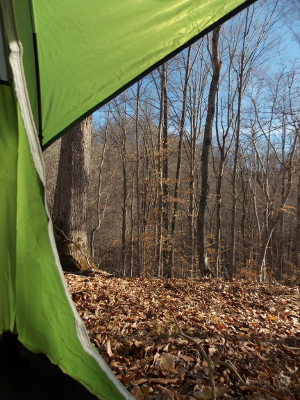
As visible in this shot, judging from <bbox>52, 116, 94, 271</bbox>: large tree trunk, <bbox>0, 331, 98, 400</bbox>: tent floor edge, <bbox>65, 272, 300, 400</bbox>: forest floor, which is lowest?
<bbox>65, 272, 300, 400</bbox>: forest floor

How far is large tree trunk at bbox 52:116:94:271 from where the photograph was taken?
4.73m

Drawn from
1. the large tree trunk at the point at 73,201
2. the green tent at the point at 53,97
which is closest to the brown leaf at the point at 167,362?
the green tent at the point at 53,97

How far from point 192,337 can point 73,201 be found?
340cm

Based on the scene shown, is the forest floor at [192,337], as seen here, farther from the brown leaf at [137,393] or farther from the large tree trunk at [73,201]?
the large tree trunk at [73,201]

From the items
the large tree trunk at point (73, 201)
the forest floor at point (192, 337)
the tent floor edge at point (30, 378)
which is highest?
the large tree trunk at point (73, 201)

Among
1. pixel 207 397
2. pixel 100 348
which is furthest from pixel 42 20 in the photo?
pixel 207 397

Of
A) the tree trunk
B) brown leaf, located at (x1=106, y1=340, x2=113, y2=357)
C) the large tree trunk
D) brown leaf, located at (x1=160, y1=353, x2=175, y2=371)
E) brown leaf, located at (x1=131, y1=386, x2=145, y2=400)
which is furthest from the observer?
the tree trunk

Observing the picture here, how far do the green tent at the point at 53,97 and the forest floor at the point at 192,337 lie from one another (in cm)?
62

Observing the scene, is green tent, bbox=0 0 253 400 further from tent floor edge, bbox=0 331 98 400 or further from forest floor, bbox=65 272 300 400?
forest floor, bbox=65 272 300 400

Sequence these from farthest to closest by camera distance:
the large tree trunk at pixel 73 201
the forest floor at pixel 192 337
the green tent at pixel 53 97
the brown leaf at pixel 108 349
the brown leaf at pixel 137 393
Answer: the large tree trunk at pixel 73 201
the brown leaf at pixel 108 349
the forest floor at pixel 192 337
the brown leaf at pixel 137 393
the green tent at pixel 53 97

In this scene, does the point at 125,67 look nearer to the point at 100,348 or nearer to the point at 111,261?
the point at 100,348

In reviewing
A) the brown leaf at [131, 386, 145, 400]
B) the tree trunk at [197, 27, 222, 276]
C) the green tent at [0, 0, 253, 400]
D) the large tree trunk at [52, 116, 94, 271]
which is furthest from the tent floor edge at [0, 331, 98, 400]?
the tree trunk at [197, 27, 222, 276]

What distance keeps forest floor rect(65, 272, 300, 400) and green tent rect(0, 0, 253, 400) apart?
0.62 m

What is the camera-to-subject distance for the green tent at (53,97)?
1.23 metres
